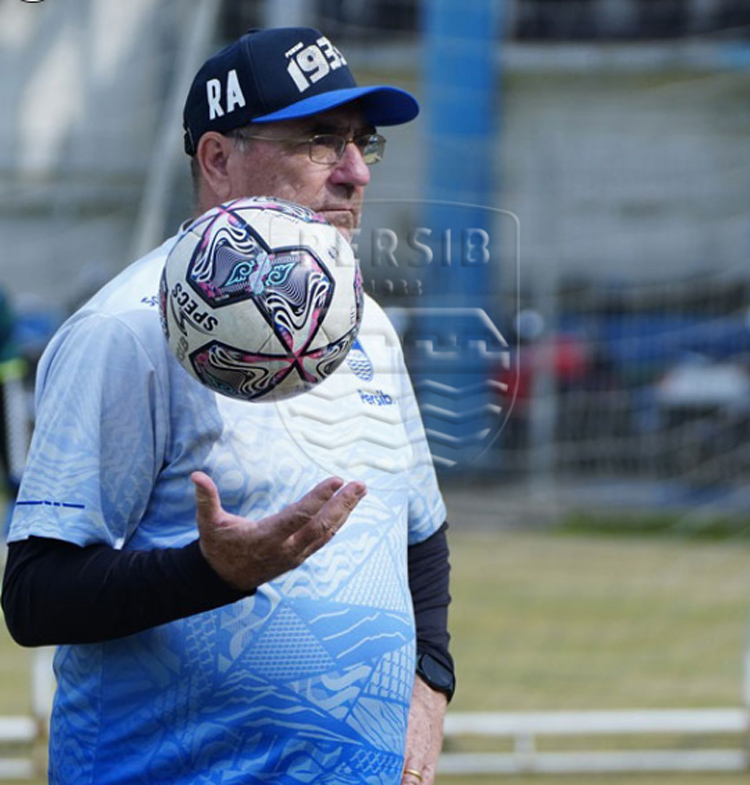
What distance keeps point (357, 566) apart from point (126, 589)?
394 millimetres

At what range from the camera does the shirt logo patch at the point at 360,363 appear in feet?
8.24

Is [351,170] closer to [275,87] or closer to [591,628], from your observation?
[275,87]

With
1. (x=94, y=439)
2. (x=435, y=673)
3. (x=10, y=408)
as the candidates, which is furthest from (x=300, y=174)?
(x=10, y=408)

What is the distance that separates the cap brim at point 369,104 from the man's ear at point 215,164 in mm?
67

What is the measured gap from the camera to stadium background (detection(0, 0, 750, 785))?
7.70m

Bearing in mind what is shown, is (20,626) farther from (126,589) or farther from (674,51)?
(674,51)

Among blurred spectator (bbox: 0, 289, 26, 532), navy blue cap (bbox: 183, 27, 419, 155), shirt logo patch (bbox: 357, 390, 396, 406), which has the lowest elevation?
blurred spectator (bbox: 0, 289, 26, 532)

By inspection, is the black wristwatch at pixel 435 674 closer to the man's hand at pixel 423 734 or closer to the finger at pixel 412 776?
the man's hand at pixel 423 734

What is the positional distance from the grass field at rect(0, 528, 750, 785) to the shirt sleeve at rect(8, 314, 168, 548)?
11.5ft

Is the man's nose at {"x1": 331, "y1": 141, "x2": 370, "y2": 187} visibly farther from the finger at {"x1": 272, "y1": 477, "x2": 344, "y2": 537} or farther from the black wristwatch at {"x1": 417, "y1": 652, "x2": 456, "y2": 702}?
the black wristwatch at {"x1": 417, "y1": 652, "x2": 456, "y2": 702}

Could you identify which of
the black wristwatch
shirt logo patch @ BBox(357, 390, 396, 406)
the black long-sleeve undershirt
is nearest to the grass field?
the black wristwatch

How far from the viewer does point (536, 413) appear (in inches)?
484

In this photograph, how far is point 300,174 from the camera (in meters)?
2.40

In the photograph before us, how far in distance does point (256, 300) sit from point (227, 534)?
291 millimetres
